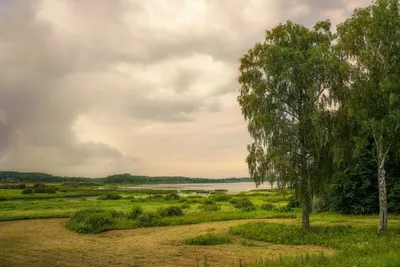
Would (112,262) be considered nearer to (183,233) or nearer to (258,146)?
(183,233)

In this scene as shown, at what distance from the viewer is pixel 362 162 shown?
125ft

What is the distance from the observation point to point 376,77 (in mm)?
27094

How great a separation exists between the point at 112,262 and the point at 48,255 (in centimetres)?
549

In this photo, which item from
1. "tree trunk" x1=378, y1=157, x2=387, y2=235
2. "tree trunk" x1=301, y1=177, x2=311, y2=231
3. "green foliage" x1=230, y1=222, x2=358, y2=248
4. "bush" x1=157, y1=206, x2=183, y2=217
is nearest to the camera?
"green foliage" x1=230, y1=222, x2=358, y2=248

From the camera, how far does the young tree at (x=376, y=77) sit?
2588cm

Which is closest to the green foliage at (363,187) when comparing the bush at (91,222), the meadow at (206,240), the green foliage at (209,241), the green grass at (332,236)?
the meadow at (206,240)

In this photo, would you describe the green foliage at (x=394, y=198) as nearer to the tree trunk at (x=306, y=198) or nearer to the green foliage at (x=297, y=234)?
the green foliage at (x=297, y=234)

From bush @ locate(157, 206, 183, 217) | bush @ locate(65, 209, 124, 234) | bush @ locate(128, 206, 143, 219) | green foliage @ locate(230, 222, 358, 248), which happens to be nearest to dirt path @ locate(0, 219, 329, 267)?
bush @ locate(65, 209, 124, 234)

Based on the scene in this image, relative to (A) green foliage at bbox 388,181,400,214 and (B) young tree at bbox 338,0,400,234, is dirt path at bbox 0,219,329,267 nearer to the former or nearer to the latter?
(B) young tree at bbox 338,0,400,234

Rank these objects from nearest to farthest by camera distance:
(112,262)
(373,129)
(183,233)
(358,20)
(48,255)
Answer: (112,262)
(48,255)
(373,129)
(358,20)
(183,233)

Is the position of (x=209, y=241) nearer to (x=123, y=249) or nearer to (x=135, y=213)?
(x=123, y=249)

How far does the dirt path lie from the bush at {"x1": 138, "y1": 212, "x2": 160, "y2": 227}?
290 cm

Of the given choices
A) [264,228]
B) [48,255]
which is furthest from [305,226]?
[48,255]

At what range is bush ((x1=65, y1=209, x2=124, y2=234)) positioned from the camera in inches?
1420
